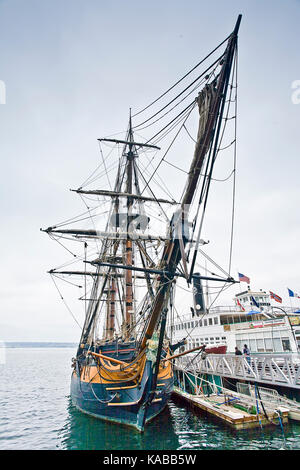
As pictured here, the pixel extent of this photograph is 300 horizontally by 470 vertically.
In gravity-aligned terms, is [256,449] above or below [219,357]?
below

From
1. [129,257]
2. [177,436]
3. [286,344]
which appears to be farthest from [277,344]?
[129,257]

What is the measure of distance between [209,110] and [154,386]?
12.0 m

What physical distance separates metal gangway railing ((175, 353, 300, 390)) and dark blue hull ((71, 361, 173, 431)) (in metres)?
2.92

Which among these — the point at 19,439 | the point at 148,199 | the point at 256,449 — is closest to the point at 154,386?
the point at 256,449

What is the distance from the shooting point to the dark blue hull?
1201 centimetres

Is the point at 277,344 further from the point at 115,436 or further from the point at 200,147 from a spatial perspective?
the point at 200,147

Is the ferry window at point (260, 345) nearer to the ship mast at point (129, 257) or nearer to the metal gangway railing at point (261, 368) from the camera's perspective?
the metal gangway railing at point (261, 368)

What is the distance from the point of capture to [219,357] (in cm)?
1889

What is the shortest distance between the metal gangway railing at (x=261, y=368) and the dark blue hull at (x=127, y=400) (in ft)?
9.60

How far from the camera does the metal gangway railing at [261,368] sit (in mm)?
12688

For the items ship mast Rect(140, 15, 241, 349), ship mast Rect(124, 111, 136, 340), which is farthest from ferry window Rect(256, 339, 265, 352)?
ship mast Rect(140, 15, 241, 349)

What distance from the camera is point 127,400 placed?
12625 millimetres

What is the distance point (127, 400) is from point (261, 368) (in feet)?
25.7

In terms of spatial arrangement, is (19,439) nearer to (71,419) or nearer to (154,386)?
(71,419)
